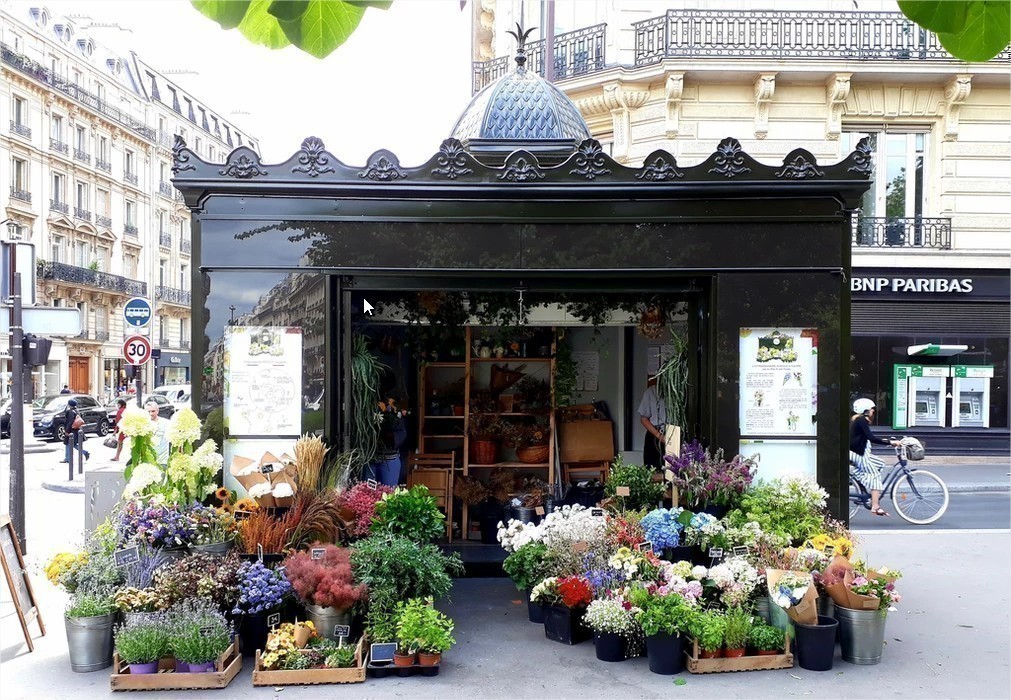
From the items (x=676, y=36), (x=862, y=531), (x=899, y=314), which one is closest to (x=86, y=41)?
(x=676, y=36)

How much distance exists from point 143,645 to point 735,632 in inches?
150

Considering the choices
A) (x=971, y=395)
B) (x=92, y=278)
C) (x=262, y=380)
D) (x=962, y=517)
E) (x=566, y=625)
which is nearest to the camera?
(x=566, y=625)

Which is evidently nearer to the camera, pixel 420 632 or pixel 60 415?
pixel 420 632

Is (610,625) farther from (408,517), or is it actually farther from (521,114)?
(521,114)

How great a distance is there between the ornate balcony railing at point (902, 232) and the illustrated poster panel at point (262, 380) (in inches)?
594

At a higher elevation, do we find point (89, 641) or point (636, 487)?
point (636, 487)

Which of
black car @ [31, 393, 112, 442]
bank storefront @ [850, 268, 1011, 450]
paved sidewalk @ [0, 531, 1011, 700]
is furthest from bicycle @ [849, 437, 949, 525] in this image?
black car @ [31, 393, 112, 442]

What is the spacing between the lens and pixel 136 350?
1434cm

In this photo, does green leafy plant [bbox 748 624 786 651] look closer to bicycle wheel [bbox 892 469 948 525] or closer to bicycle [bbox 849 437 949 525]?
bicycle [bbox 849 437 949 525]

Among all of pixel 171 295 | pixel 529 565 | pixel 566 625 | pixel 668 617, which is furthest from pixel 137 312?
pixel 171 295

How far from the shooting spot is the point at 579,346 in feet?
31.8

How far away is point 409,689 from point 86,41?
53009 millimetres

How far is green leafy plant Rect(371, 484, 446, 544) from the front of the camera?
230 inches

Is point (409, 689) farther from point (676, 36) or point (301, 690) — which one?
point (676, 36)
